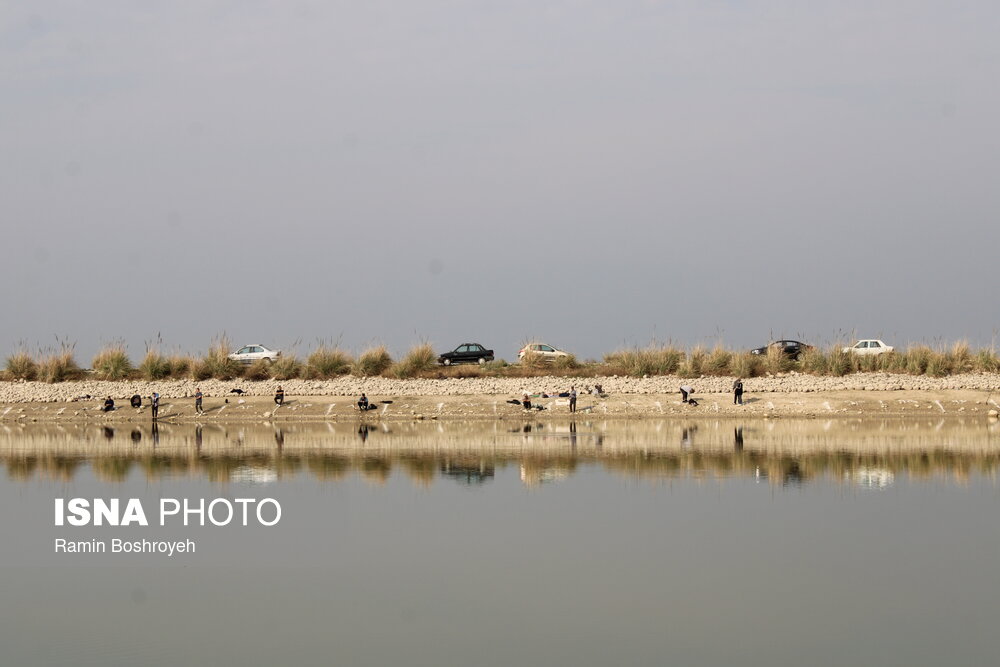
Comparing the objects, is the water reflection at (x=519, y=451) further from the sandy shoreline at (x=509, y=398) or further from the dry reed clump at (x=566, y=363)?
the dry reed clump at (x=566, y=363)

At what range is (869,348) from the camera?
42562 mm

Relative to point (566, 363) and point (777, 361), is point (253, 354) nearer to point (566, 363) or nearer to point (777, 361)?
point (566, 363)

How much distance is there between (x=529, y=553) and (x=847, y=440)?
14.9m

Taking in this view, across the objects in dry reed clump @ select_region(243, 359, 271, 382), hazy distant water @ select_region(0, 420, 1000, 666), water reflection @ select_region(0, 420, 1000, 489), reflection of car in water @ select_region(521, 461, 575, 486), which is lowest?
hazy distant water @ select_region(0, 420, 1000, 666)

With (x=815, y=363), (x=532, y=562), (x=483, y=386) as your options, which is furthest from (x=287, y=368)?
(x=532, y=562)

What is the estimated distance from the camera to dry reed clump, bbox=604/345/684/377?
40844mm

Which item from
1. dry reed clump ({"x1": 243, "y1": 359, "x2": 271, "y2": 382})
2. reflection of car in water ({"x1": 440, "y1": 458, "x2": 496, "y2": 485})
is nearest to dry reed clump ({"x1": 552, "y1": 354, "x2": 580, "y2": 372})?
dry reed clump ({"x1": 243, "y1": 359, "x2": 271, "y2": 382})

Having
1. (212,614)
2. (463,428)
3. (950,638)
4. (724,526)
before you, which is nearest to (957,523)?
(724,526)

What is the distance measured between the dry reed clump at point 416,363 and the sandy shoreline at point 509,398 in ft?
3.23

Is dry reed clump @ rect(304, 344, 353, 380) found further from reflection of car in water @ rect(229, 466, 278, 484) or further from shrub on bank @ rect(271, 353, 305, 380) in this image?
reflection of car in water @ rect(229, 466, 278, 484)

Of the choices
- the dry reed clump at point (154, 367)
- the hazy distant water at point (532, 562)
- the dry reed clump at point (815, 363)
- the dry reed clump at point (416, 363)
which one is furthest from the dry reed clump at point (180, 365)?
the dry reed clump at point (815, 363)

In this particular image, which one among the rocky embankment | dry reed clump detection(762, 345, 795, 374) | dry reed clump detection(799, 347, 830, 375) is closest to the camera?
the rocky embankment

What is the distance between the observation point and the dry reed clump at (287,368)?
41.8 metres

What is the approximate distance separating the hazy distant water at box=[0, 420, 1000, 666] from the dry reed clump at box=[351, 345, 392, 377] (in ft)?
49.2
